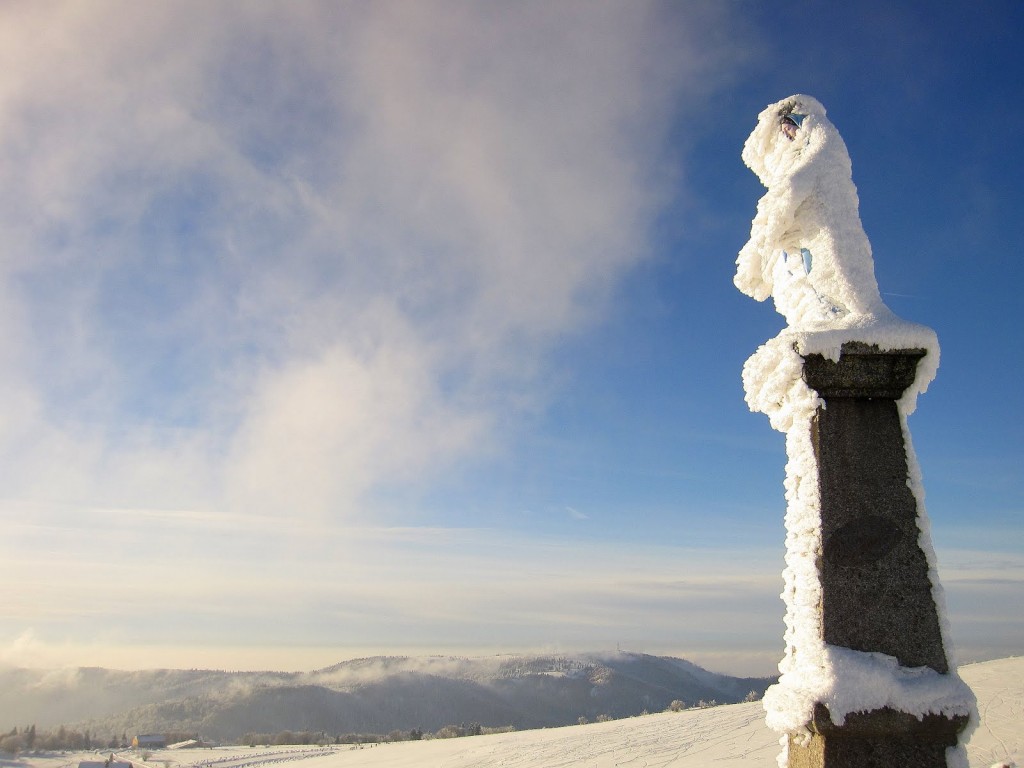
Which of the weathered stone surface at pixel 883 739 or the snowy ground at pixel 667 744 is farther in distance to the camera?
the snowy ground at pixel 667 744

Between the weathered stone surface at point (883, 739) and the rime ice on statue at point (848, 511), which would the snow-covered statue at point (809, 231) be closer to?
the rime ice on statue at point (848, 511)

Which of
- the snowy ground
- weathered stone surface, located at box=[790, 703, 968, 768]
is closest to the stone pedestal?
weathered stone surface, located at box=[790, 703, 968, 768]

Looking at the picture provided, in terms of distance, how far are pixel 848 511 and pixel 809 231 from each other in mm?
2149

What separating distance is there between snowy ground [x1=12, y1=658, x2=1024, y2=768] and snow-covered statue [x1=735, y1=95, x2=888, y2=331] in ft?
36.6

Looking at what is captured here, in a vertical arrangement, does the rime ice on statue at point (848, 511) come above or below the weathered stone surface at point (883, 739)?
above

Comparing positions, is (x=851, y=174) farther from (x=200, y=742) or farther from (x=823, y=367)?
(x=200, y=742)

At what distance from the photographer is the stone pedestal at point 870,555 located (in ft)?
12.8

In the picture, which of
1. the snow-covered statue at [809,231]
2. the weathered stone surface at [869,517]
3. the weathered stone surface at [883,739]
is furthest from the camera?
the snow-covered statue at [809,231]

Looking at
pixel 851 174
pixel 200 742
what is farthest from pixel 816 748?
pixel 200 742

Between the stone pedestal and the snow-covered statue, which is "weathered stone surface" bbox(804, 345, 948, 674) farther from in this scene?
the snow-covered statue

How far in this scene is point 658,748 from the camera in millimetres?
18016

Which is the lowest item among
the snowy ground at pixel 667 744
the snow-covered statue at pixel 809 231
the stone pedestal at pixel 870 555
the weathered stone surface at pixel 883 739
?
the snowy ground at pixel 667 744

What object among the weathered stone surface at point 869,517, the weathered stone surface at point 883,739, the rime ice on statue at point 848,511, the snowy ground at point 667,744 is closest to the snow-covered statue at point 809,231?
the rime ice on statue at point 848,511

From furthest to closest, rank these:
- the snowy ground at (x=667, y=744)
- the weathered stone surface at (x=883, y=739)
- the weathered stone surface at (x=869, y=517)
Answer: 1. the snowy ground at (x=667, y=744)
2. the weathered stone surface at (x=869, y=517)
3. the weathered stone surface at (x=883, y=739)
